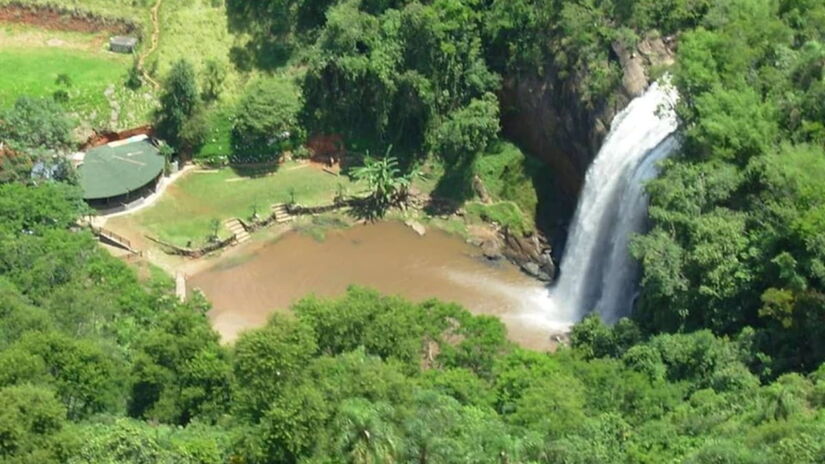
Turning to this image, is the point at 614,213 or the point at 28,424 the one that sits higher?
the point at 614,213

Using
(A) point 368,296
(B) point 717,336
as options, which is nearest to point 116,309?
(A) point 368,296

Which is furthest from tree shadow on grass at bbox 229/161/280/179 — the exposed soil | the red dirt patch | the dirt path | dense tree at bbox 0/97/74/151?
the exposed soil

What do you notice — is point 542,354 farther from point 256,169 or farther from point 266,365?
point 256,169

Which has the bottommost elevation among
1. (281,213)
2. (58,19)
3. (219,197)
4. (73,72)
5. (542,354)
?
(219,197)

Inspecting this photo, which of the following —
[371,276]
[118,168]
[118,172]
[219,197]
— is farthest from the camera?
[219,197]

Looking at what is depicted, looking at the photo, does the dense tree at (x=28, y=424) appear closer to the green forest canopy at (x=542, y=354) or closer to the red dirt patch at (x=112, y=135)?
the green forest canopy at (x=542, y=354)

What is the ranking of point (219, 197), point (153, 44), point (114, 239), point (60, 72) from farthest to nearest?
point (153, 44) → point (60, 72) → point (219, 197) → point (114, 239)

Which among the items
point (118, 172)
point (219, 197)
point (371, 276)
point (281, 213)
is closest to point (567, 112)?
point (371, 276)

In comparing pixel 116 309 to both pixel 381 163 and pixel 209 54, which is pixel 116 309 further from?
pixel 209 54
